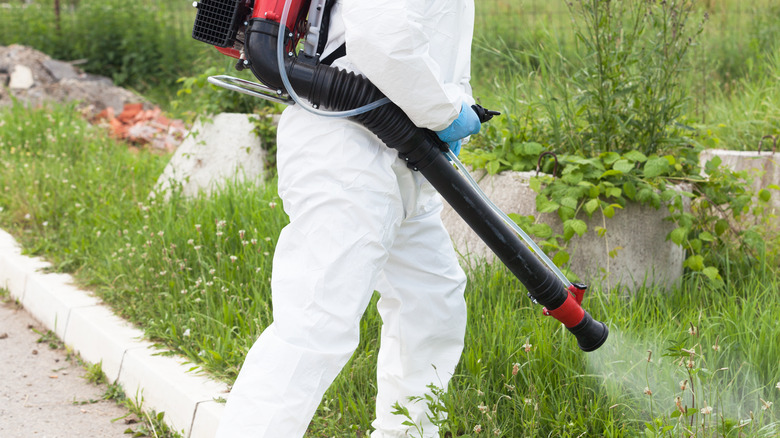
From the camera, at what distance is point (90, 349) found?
11.3 ft

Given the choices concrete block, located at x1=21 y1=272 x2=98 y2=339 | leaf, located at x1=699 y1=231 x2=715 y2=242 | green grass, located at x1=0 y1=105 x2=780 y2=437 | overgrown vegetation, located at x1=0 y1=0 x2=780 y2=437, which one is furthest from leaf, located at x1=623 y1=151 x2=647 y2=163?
concrete block, located at x1=21 y1=272 x2=98 y2=339

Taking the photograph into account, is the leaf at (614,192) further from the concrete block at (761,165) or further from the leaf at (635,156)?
the concrete block at (761,165)

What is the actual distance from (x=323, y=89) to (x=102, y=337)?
A: 1998 mm

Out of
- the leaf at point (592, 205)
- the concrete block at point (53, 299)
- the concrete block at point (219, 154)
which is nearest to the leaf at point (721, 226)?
the leaf at point (592, 205)

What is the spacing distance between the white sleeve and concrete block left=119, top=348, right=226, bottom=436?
1.47m

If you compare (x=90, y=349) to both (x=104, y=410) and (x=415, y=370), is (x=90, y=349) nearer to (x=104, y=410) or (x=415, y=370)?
(x=104, y=410)

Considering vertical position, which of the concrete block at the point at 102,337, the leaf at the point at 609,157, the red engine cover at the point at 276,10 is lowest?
the concrete block at the point at 102,337

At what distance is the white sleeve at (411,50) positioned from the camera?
1766 mm

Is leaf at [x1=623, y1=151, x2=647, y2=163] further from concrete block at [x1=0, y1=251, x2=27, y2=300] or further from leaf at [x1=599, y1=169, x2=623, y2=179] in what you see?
concrete block at [x1=0, y1=251, x2=27, y2=300]

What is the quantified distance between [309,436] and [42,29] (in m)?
8.84

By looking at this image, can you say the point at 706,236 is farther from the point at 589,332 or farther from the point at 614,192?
the point at 589,332

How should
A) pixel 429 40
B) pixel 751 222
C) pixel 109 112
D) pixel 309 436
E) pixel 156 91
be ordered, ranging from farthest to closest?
pixel 156 91 < pixel 109 112 < pixel 751 222 < pixel 309 436 < pixel 429 40

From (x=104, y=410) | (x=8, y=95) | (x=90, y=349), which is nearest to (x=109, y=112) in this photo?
(x=8, y=95)

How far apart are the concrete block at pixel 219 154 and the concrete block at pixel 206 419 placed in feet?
7.80
